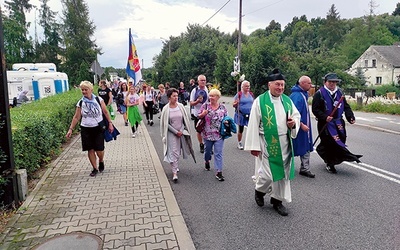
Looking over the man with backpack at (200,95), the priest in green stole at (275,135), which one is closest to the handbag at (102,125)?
the man with backpack at (200,95)

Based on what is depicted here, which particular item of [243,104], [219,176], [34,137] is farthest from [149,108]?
[219,176]

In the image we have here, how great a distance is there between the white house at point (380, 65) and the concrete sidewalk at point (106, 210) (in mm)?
57809

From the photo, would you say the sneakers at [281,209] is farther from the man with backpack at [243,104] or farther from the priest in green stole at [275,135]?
the man with backpack at [243,104]

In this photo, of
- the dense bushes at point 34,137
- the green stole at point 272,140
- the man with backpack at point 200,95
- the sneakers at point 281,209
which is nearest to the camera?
the green stole at point 272,140

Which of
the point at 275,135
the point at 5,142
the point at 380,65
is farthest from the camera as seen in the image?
the point at 380,65

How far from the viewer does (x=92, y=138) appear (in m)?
6.28

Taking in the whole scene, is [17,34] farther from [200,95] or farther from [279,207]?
[279,207]

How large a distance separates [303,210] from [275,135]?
1.15 metres

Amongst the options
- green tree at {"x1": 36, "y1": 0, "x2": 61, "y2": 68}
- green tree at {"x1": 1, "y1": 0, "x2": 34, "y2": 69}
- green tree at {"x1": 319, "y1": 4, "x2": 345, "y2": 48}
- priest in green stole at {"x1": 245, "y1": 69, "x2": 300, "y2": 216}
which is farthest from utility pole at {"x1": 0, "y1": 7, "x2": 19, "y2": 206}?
→ green tree at {"x1": 319, "y1": 4, "x2": 345, "y2": 48}

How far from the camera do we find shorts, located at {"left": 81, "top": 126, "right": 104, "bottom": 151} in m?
6.22

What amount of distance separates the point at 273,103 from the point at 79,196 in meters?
3.31

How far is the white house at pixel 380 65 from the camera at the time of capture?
56.3m

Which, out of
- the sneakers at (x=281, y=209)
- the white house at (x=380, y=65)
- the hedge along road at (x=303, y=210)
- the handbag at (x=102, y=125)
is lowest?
the hedge along road at (x=303, y=210)

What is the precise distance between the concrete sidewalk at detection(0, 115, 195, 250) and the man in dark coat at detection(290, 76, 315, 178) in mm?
2495
